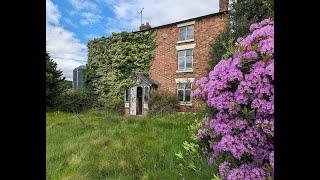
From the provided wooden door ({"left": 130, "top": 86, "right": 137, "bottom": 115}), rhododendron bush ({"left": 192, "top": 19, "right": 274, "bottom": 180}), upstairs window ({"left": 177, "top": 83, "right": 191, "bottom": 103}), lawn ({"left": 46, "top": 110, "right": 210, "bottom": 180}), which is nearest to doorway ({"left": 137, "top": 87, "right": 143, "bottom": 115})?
wooden door ({"left": 130, "top": 86, "right": 137, "bottom": 115})

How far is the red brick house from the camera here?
A: 56.2ft

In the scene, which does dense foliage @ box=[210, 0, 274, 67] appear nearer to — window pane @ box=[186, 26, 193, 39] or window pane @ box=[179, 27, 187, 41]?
window pane @ box=[186, 26, 193, 39]

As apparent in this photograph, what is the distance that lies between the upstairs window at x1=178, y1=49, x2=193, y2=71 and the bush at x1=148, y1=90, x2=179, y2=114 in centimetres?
163

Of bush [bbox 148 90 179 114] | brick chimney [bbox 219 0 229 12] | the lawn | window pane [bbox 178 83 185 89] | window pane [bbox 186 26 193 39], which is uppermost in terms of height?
brick chimney [bbox 219 0 229 12]

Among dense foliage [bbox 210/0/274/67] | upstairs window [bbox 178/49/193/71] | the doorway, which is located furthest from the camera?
the doorway

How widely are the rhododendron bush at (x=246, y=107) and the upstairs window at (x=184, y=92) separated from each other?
14731mm

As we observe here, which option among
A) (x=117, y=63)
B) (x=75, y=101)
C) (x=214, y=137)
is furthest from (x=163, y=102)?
(x=214, y=137)

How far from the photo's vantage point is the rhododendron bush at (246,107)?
2.36 meters

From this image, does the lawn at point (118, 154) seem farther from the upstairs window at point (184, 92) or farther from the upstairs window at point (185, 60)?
the upstairs window at point (185, 60)

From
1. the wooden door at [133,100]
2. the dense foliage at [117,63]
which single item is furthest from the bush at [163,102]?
the dense foliage at [117,63]

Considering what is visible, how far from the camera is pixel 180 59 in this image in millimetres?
18453

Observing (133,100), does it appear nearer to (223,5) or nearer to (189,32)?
(189,32)

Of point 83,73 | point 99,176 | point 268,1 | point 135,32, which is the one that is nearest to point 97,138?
point 99,176

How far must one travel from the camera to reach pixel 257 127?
7.79 ft
